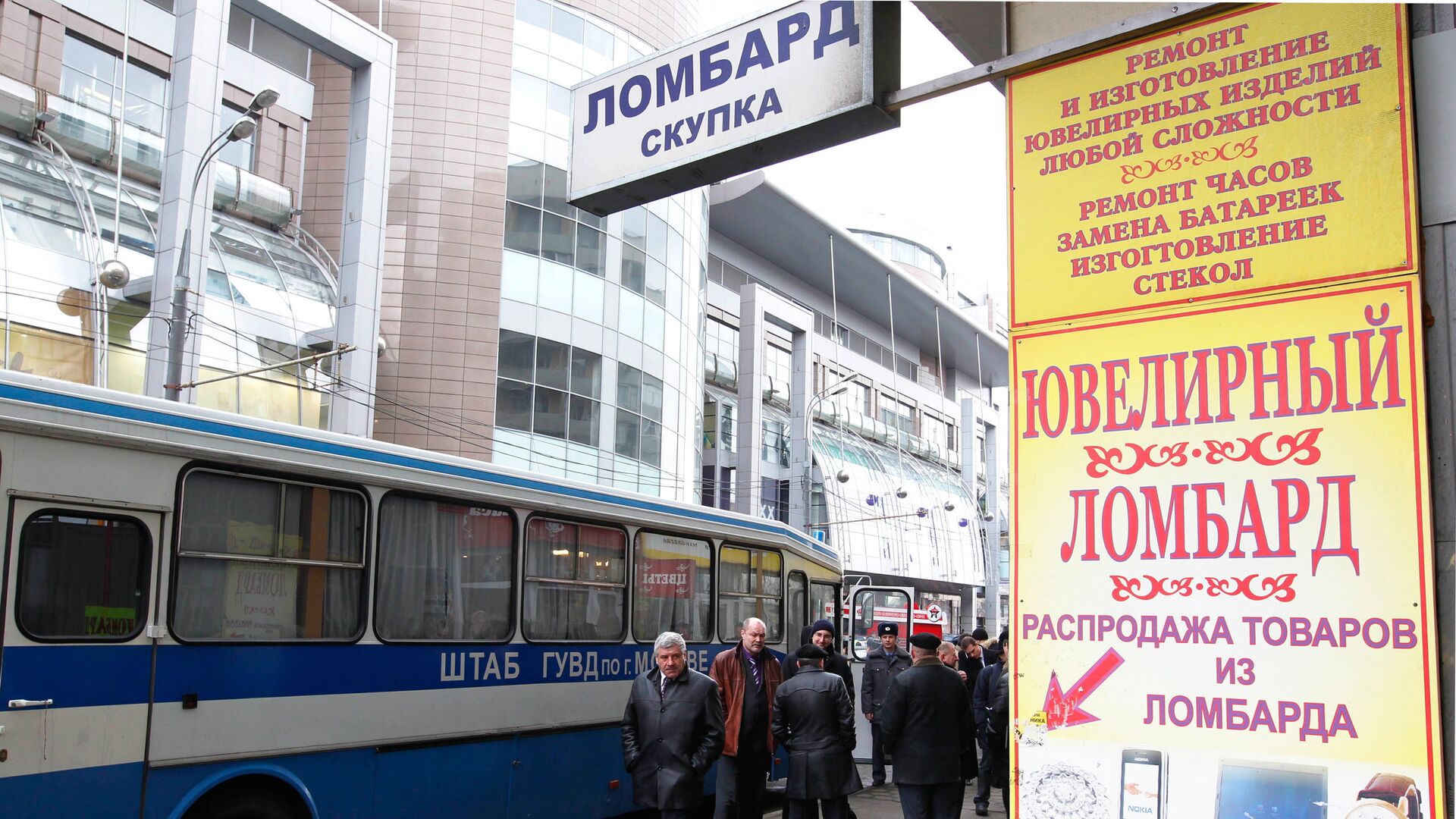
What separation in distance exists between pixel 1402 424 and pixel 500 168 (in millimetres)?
28155

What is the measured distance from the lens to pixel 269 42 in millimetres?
27000

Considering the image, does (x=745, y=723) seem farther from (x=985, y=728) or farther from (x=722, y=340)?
(x=722, y=340)

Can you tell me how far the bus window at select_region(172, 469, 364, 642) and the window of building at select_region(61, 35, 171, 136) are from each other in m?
18.2

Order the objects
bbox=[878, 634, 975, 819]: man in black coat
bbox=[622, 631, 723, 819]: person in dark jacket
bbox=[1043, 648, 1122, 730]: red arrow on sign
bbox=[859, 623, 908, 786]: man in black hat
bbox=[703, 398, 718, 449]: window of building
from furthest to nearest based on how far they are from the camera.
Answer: bbox=[703, 398, 718, 449]: window of building, bbox=[859, 623, 908, 786]: man in black hat, bbox=[878, 634, 975, 819]: man in black coat, bbox=[622, 631, 723, 819]: person in dark jacket, bbox=[1043, 648, 1122, 730]: red arrow on sign

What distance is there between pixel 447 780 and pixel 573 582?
196 cm

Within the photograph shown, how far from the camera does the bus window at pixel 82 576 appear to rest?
20.3ft

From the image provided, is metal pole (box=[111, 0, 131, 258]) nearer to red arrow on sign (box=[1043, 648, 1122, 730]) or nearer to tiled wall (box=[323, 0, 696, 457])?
tiled wall (box=[323, 0, 696, 457])

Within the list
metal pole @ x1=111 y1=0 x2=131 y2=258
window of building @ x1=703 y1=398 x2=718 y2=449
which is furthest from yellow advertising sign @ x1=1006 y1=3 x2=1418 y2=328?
window of building @ x1=703 y1=398 x2=718 y2=449

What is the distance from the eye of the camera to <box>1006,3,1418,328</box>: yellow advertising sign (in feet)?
12.3

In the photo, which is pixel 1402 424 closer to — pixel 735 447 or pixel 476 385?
pixel 476 385

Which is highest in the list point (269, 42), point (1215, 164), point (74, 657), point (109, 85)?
point (269, 42)

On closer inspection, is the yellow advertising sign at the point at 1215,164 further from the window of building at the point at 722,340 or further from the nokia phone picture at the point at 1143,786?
the window of building at the point at 722,340

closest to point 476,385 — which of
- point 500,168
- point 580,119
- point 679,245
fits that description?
point 500,168

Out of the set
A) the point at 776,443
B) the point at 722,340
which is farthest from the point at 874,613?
the point at 722,340
